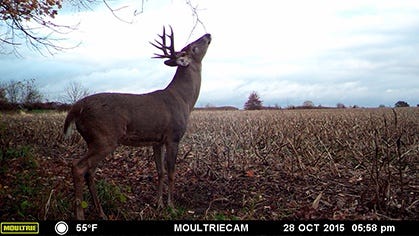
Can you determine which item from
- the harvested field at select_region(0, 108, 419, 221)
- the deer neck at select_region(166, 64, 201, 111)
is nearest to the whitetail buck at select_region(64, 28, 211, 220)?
the deer neck at select_region(166, 64, 201, 111)

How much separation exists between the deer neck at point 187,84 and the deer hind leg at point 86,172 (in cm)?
185

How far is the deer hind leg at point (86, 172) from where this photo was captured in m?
5.44

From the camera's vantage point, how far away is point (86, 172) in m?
5.60

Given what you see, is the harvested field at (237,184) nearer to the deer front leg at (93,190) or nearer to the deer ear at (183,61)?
the deer front leg at (93,190)

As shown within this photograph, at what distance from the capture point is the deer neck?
717cm

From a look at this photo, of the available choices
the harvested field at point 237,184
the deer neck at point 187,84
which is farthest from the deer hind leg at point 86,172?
the deer neck at point 187,84

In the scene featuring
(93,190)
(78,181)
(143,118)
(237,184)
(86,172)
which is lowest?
(237,184)

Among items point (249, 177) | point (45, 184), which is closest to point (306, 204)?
point (249, 177)

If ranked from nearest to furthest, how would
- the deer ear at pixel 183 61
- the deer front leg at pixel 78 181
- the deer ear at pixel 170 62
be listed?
the deer front leg at pixel 78 181
the deer ear at pixel 183 61
the deer ear at pixel 170 62

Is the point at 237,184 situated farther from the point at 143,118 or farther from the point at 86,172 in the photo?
the point at 86,172

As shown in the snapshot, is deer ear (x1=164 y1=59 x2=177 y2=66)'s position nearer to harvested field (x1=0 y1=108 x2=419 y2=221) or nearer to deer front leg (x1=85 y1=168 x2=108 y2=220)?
harvested field (x1=0 y1=108 x2=419 y2=221)

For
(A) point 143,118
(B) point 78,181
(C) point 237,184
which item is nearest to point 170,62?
(A) point 143,118

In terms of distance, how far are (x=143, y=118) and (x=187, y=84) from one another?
1.41 m

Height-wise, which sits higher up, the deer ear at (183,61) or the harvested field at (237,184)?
the deer ear at (183,61)
